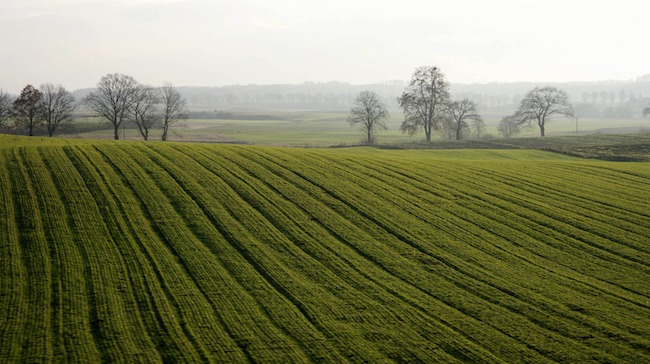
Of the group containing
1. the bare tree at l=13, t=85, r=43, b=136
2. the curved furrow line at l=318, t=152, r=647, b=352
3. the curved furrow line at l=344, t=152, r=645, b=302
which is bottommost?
the curved furrow line at l=318, t=152, r=647, b=352

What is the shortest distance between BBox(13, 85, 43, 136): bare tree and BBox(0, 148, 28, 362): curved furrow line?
53261mm

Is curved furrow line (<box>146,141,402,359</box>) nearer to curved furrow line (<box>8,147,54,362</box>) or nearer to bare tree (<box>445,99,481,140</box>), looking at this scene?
curved furrow line (<box>8,147,54,362</box>)

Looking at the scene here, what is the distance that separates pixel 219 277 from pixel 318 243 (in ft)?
18.6

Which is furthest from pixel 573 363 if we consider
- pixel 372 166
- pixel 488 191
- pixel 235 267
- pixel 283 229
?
pixel 372 166

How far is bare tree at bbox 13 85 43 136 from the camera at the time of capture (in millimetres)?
75875

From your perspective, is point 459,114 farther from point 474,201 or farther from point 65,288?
point 65,288

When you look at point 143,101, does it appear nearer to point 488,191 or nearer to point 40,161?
point 40,161

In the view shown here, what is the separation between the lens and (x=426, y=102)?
8519 centimetres

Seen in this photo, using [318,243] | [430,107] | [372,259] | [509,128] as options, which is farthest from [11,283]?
[509,128]

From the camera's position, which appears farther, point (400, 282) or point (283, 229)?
point (283, 229)

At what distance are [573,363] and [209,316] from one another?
1145 centimetres

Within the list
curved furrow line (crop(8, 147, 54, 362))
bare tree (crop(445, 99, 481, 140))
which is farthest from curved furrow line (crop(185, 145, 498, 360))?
bare tree (crop(445, 99, 481, 140))

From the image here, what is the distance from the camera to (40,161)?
34812mm

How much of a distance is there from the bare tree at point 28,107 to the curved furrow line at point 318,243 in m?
51.4
